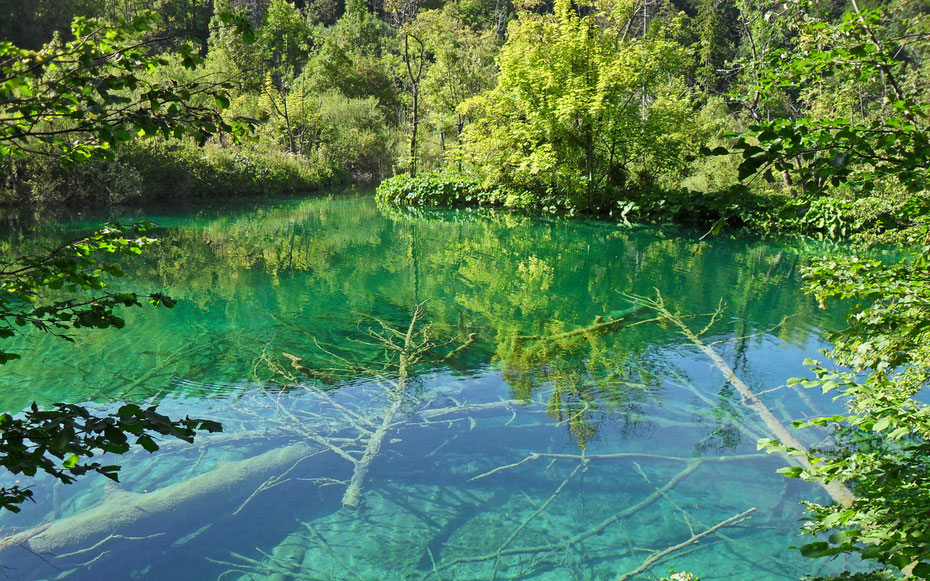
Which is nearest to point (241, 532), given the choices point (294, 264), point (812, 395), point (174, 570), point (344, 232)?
point (174, 570)

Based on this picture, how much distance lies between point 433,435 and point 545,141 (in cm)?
1667

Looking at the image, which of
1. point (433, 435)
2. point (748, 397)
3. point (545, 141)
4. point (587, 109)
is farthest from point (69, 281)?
point (545, 141)

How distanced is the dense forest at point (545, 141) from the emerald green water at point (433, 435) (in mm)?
629

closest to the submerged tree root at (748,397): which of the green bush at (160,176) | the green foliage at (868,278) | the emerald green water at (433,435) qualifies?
the emerald green water at (433,435)

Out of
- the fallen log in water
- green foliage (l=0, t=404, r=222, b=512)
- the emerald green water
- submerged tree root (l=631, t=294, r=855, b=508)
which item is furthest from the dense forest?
the emerald green water

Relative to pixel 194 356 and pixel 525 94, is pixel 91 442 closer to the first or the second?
pixel 194 356

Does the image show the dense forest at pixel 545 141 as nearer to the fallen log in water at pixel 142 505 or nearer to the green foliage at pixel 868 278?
the green foliage at pixel 868 278

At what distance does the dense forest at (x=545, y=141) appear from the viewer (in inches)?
71.9

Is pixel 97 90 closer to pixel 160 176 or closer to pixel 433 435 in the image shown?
pixel 433 435

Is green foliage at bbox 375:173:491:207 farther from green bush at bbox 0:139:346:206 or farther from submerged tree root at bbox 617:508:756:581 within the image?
submerged tree root at bbox 617:508:756:581

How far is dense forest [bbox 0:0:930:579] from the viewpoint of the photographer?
183cm

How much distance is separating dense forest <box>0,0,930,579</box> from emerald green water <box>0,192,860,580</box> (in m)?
0.63

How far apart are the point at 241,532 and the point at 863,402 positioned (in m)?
3.49

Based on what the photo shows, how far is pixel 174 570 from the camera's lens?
3.39m
